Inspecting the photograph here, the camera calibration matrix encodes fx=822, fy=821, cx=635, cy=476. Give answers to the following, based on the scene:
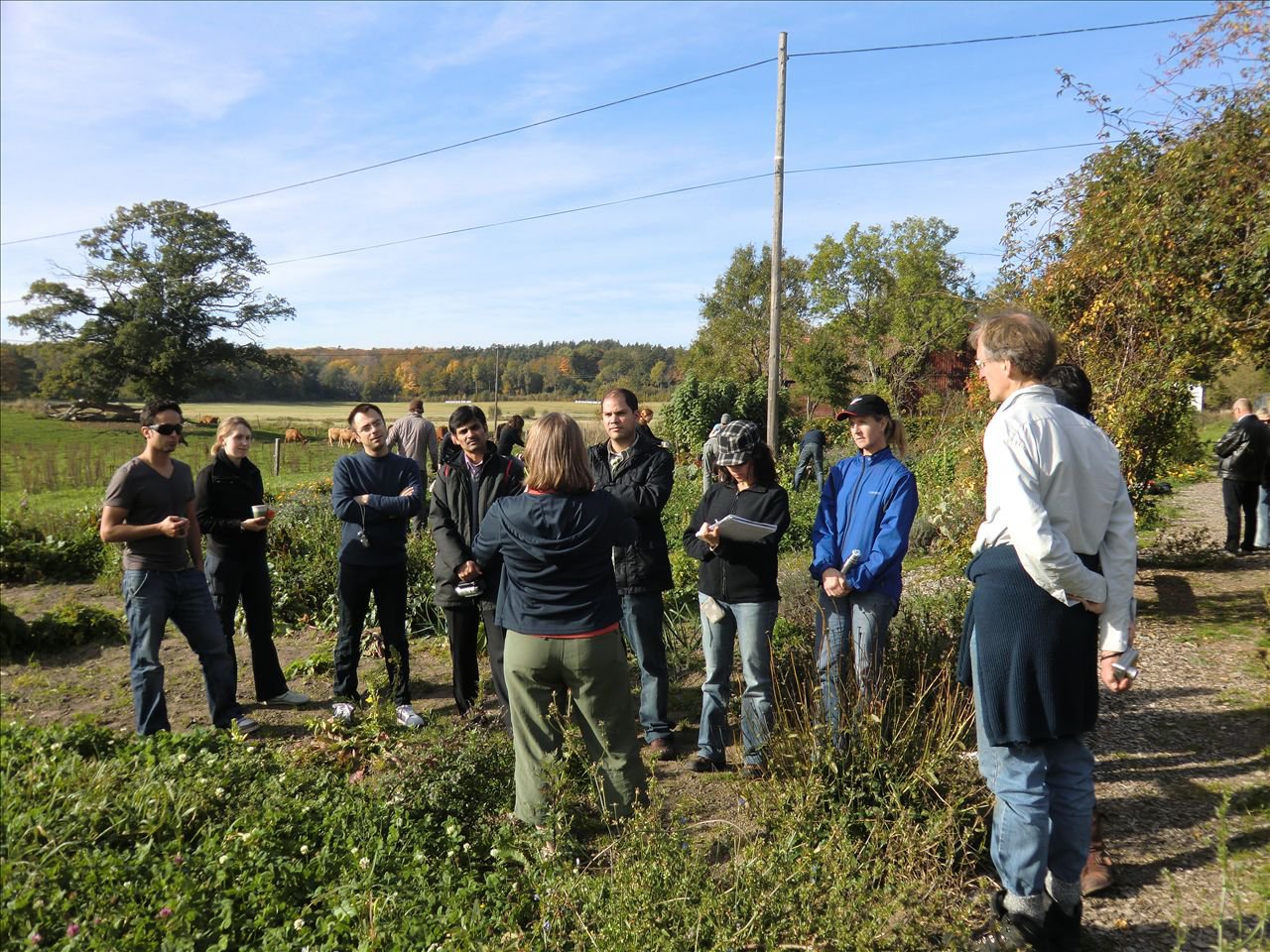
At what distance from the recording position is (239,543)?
5.46 m

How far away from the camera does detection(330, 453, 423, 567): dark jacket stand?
5047 millimetres

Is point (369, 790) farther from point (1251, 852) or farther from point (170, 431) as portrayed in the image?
point (1251, 852)

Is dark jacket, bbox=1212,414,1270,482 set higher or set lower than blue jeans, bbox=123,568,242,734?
higher

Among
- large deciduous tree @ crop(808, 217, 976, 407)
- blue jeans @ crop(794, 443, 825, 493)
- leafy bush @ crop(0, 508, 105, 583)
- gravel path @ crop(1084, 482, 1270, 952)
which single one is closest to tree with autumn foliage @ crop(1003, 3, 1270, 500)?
gravel path @ crop(1084, 482, 1270, 952)

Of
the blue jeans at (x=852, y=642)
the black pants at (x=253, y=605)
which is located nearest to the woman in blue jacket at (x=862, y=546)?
the blue jeans at (x=852, y=642)

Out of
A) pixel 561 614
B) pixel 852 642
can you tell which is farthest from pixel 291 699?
pixel 852 642

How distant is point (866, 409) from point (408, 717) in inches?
125

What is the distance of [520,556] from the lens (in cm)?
351

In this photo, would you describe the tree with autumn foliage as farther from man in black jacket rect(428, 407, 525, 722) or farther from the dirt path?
man in black jacket rect(428, 407, 525, 722)

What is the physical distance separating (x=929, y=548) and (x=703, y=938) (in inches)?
292

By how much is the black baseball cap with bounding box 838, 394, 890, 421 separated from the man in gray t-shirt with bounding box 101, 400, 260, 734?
3759 millimetres

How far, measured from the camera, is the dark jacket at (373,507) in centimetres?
505

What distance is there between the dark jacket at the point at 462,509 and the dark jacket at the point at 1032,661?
9.12 feet

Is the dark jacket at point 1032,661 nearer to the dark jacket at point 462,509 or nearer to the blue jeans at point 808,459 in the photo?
the dark jacket at point 462,509
